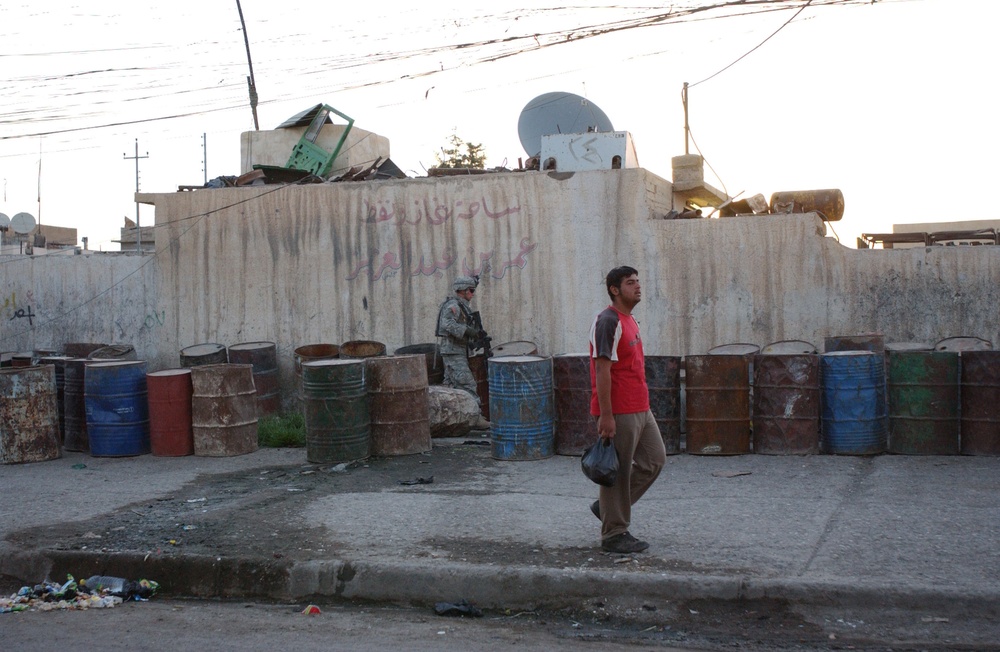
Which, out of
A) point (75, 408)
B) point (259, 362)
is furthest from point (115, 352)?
point (75, 408)

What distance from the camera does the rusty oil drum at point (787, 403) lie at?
8406 millimetres

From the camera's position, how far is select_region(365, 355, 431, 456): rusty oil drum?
900cm

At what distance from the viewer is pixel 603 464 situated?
17.3 feet

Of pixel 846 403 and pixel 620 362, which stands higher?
pixel 620 362

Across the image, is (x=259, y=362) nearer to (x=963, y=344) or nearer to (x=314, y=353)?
(x=314, y=353)

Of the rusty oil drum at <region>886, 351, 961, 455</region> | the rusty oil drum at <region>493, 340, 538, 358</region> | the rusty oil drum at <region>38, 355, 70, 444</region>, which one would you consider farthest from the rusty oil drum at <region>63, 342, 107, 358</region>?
the rusty oil drum at <region>886, 351, 961, 455</region>

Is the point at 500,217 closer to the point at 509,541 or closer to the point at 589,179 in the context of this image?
the point at 589,179

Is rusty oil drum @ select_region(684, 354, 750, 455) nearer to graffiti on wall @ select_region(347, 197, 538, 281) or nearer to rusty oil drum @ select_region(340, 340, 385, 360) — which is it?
graffiti on wall @ select_region(347, 197, 538, 281)

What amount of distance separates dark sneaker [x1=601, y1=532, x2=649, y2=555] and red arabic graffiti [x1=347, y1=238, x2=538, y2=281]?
690 cm

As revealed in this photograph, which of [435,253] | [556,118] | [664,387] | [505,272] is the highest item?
[556,118]

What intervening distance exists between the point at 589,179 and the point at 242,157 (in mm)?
6614

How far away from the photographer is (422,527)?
6.22 metres

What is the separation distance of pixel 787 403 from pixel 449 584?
4438 mm

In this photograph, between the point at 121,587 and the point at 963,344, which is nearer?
the point at 121,587
